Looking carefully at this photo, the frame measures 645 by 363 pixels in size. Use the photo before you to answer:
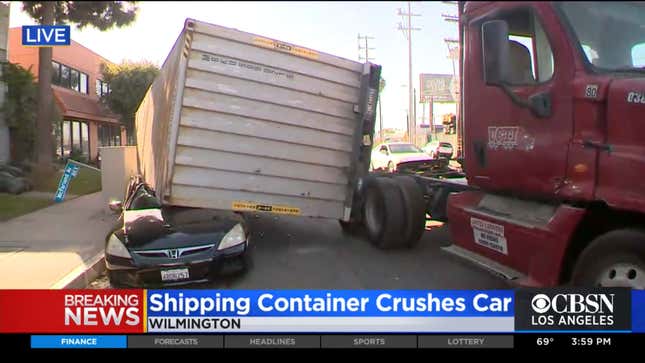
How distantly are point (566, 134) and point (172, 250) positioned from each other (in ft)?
10.7

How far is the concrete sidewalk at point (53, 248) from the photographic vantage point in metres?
4.16

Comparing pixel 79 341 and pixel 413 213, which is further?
pixel 413 213

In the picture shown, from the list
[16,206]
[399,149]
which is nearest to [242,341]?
[16,206]

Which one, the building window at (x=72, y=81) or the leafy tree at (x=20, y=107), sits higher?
the building window at (x=72, y=81)

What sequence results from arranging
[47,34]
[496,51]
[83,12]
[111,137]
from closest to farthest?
[83,12]
[47,34]
[496,51]
[111,137]

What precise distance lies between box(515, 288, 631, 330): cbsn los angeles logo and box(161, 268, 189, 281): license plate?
2772mm

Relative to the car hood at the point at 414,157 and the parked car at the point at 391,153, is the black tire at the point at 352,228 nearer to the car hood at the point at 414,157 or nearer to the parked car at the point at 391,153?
the car hood at the point at 414,157

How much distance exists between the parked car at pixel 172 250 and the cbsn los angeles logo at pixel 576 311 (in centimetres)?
274

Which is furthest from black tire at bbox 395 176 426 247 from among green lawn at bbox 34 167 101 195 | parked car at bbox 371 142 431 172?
parked car at bbox 371 142 431 172

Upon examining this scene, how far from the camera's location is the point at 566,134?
3.17m

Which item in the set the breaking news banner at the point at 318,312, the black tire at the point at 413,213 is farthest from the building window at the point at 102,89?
the breaking news banner at the point at 318,312

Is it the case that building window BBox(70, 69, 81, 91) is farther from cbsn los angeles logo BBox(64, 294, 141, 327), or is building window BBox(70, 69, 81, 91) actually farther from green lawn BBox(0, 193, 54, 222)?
cbsn los angeles logo BBox(64, 294, 141, 327)

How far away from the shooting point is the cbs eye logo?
7.77ft

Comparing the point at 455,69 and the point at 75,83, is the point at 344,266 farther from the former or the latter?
the point at 75,83
